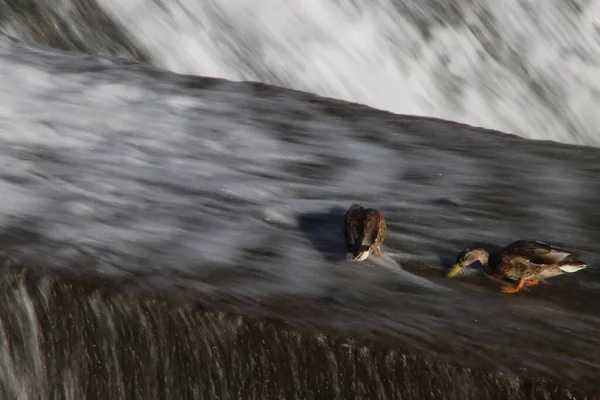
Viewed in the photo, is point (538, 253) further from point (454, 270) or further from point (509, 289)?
point (454, 270)

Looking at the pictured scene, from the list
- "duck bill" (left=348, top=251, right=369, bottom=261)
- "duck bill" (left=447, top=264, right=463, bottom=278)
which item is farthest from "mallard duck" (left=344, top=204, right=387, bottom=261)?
"duck bill" (left=447, top=264, right=463, bottom=278)

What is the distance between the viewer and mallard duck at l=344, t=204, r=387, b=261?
371 cm

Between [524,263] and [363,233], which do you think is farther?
[363,233]

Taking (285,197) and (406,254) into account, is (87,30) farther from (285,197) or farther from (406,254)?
(406,254)

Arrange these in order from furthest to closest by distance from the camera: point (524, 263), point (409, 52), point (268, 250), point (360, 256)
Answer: point (409, 52) → point (268, 250) → point (360, 256) → point (524, 263)

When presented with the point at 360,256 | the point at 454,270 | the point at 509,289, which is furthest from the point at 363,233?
the point at 509,289

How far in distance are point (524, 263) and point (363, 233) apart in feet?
1.74

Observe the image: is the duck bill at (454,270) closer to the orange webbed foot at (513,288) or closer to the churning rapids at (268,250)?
the churning rapids at (268,250)

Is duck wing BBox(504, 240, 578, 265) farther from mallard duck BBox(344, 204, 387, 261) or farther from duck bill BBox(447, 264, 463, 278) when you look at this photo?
mallard duck BBox(344, 204, 387, 261)

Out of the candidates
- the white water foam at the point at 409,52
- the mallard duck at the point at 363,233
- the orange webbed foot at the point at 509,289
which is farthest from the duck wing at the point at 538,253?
the white water foam at the point at 409,52

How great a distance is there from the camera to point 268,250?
3.82m

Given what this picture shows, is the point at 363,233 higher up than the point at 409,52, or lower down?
lower down

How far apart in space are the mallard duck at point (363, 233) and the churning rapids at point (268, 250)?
49 mm

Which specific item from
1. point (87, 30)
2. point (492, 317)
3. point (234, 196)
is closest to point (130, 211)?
point (234, 196)
